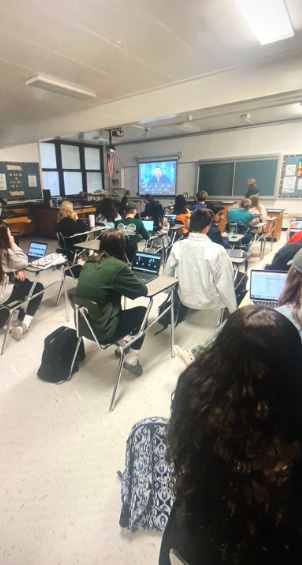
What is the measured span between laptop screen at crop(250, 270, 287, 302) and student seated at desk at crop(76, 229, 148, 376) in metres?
0.74

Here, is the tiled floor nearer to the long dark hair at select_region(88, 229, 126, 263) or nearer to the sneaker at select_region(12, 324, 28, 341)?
the sneaker at select_region(12, 324, 28, 341)

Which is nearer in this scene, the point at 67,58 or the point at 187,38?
the point at 187,38

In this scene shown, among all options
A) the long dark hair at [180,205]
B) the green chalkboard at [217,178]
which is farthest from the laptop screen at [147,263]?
the green chalkboard at [217,178]

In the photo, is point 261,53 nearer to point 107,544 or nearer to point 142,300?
point 142,300

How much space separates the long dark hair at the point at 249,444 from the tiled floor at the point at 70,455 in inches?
33.3

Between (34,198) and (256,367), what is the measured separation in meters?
8.43

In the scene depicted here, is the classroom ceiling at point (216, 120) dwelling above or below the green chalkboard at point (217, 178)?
above

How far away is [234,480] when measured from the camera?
0.56m

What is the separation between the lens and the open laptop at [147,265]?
2.59 m

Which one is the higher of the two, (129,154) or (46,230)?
(129,154)

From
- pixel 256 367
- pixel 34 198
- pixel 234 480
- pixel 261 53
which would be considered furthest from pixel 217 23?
pixel 34 198

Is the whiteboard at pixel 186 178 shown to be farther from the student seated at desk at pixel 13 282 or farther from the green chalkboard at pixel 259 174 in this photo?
the student seated at desk at pixel 13 282

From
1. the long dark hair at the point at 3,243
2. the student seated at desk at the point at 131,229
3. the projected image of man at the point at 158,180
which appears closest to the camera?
the long dark hair at the point at 3,243

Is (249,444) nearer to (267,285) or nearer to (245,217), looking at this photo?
(267,285)
